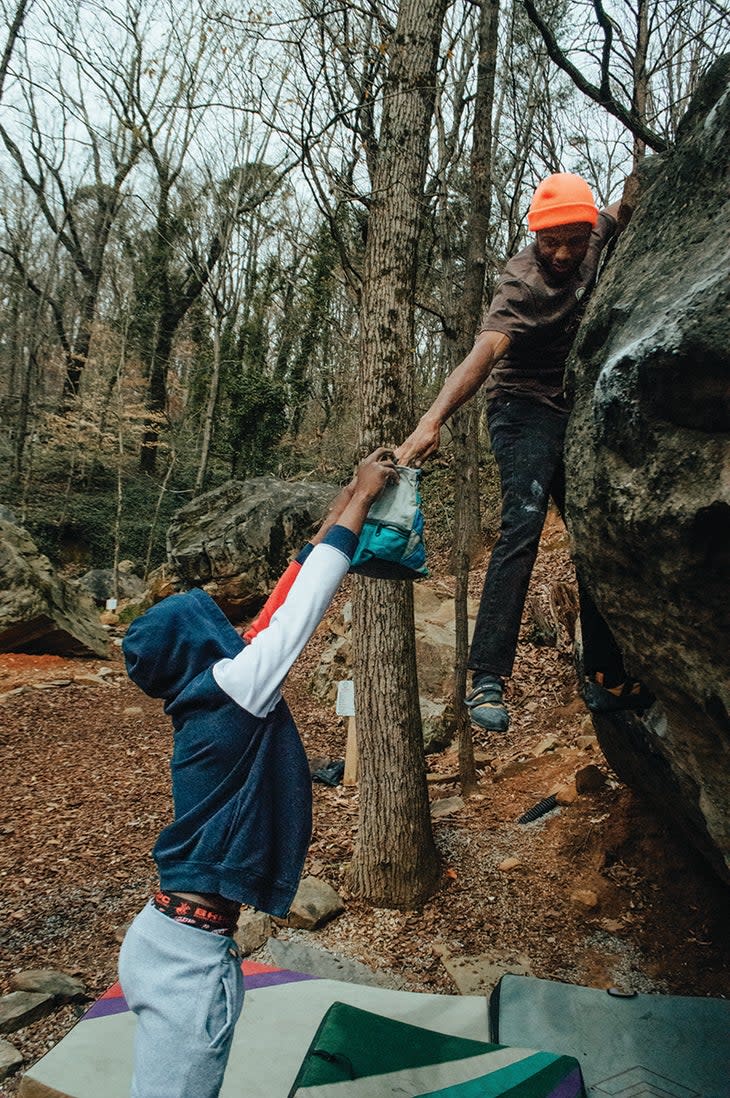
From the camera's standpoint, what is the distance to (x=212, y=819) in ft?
6.98

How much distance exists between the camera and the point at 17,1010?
414 centimetres

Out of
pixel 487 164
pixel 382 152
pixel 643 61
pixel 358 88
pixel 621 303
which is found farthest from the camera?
pixel 643 61

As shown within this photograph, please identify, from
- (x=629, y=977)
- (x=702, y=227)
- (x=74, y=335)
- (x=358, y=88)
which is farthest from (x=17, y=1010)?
(x=74, y=335)

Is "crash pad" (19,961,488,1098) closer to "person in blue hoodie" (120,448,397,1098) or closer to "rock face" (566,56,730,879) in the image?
"person in blue hoodie" (120,448,397,1098)

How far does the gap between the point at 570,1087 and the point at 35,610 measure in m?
10.6

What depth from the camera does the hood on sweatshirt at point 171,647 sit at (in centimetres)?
221

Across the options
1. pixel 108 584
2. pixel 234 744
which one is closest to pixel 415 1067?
pixel 234 744

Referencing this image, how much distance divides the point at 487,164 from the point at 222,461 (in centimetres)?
1685

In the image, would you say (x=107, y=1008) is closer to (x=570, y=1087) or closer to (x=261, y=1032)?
(x=261, y=1032)

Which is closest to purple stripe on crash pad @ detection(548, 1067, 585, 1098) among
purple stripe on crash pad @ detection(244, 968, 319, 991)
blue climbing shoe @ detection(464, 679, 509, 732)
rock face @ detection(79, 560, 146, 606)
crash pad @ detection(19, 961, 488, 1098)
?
crash pad @ detection(19, 961, 488, 1098)

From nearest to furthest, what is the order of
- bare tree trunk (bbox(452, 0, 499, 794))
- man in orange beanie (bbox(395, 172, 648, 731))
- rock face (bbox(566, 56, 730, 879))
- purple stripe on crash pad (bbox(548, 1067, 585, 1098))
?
1. rock face (bbox(566, 56, 730, 879))
2. purple stripe on crash pad (bbox(548, 1067, 585, 1098))
3. man in orange beanie (bbox(395, 172, 648, 731))
4. bare tree trunk (bbox(452, 0, 499, 794))

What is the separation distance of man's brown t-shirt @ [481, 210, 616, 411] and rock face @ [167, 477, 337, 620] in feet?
38.0

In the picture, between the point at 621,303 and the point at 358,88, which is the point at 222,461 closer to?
the point at 358,88

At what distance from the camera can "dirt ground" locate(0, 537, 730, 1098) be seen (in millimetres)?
4410
